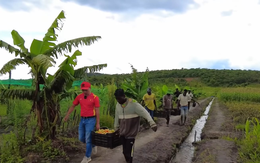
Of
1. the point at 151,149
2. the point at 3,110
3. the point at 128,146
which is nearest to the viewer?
the point at 128,146

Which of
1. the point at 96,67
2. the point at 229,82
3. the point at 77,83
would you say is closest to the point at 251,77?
the point at 229,82

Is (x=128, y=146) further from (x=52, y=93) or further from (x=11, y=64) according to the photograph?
(x=11, y=64)

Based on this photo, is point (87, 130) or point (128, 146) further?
point (87, 130)

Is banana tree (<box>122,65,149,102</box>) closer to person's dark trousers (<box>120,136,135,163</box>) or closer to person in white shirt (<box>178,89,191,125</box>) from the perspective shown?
person in white shirt (<box>178,89,191,125</box>)

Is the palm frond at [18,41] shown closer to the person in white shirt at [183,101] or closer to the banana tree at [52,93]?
the banana tree at [52,93]

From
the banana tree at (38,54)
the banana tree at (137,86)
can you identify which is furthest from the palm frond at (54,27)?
the banana tree at (137,86)

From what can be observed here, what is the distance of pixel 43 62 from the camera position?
595 centimetres

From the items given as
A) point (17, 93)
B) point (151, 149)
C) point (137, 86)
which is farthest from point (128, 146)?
point (137, 86)

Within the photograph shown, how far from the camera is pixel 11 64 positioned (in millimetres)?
6758

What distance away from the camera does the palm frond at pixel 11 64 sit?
6613mm

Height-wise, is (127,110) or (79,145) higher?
(127,110)

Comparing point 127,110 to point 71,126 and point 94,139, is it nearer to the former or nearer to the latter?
point 94,139

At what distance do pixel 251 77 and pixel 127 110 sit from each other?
79.8 meters

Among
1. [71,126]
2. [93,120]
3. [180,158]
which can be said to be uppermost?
[93,120]
